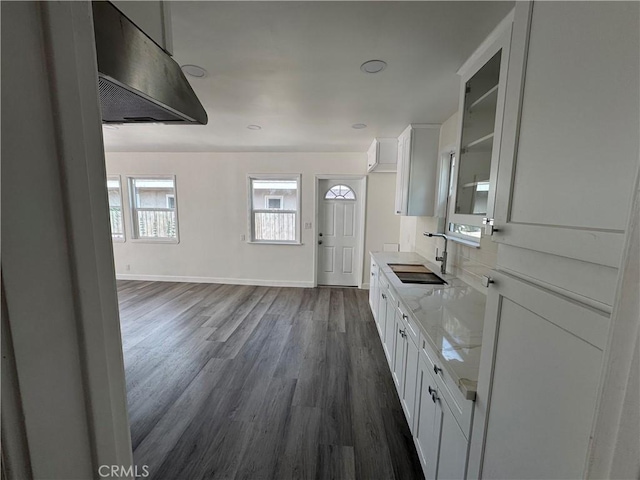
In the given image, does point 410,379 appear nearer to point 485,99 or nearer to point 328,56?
point 485,99

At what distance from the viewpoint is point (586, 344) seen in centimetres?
49

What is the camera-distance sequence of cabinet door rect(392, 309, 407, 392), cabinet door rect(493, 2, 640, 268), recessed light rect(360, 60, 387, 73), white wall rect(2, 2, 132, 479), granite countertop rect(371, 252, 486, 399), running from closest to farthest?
white wall rect(2, 2, 132, 479), cabinet door rect(493, 2, 640, 268), granite countertop rect(371, 252, 486, 399), recessed light rect(360, 60, 387, 73), cabinet door rect(392, 309, 407, 392)

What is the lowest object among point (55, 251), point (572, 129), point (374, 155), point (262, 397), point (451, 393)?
point (262, 397)

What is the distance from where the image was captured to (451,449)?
105cm

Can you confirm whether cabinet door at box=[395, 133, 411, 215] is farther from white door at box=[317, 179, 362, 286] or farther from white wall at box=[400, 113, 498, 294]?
white door at box=[317, 179, 362, 286]

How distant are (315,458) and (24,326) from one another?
1826mm

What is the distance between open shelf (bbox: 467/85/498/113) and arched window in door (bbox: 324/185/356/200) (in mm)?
2982

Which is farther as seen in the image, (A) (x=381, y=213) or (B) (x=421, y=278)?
(A) (x=381, y=213)

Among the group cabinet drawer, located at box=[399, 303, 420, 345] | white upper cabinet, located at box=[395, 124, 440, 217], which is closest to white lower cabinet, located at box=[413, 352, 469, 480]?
cabinet drawer, located at box=[399, 303, 420, 345]

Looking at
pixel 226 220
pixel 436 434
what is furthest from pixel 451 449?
pixel 226 220

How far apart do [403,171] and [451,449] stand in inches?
106

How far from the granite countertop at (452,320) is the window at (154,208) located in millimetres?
4544

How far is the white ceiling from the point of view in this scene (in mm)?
1233

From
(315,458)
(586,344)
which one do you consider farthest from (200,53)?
(315,458)
